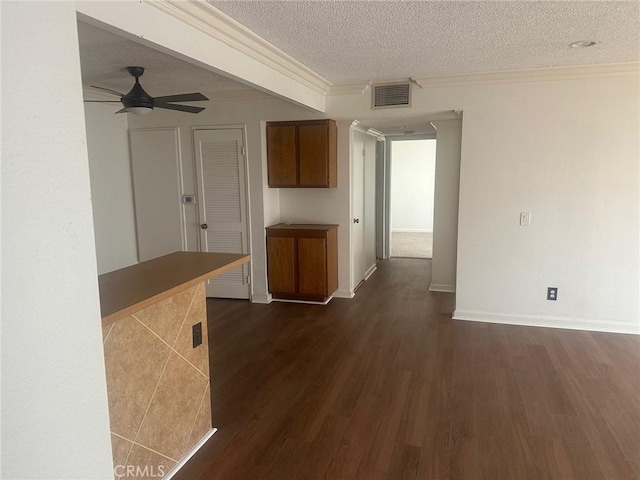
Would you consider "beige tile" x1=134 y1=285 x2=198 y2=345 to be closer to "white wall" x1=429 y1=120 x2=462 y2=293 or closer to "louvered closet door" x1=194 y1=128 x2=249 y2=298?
"louvered closet door" x1=194 y1=128 x2=249 y2=298

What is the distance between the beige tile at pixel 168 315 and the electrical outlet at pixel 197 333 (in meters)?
0.13

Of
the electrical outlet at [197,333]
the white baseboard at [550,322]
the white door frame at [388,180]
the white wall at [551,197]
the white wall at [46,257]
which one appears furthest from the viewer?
the white door frame at [388,180]

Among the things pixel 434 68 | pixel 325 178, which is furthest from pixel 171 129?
pixel 434 68

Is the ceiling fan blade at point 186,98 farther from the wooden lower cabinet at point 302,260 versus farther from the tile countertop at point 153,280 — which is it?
the wooden lower cabinet at point 302,260

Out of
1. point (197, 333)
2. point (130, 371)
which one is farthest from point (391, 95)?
point (130, 371)

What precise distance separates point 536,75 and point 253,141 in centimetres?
296

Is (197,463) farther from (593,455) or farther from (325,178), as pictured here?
(325,178)

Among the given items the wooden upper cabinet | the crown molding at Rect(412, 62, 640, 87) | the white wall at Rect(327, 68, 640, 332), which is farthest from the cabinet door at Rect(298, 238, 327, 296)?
the crown molding at Rect(412, 62, 640, 87)

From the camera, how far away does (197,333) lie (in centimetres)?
248

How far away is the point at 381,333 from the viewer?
4.20m

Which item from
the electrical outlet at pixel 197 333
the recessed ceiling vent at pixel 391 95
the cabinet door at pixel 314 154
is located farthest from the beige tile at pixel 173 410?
the recessed ceiling vent at pixel 391 95

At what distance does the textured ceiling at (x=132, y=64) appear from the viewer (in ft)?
10.1

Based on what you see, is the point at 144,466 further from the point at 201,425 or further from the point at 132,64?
the point at 132,64
